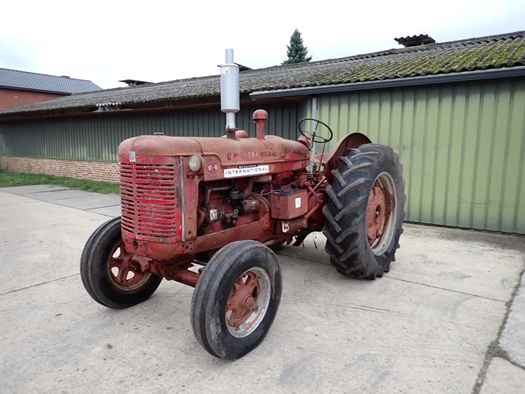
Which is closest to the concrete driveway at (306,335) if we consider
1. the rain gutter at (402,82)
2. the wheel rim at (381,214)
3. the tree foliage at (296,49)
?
the wheel rim at (381,214)

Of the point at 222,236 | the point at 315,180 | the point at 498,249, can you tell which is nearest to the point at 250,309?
the point at 222,236

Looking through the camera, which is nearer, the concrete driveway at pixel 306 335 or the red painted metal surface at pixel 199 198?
the concrete driveway at pixel 306 335

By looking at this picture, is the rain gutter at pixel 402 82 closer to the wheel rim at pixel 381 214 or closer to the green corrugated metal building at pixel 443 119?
the green corrugated metal building at pixel 443 119

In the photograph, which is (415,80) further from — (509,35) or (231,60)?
(509,35)

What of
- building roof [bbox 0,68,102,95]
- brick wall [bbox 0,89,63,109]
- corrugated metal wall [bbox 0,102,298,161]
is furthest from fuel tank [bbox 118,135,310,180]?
brick wall [bbox 0,89,63,109]

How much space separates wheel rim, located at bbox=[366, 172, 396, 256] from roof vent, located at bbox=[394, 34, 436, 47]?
8445mm

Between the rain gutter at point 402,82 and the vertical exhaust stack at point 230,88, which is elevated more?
the rain gutter at point 402,82

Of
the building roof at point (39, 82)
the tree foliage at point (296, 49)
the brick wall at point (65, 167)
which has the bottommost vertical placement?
the brick wall at point (65, 167)

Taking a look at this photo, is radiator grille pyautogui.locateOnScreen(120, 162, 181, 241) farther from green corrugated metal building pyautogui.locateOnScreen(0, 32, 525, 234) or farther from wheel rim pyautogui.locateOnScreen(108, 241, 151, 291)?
green corrugated metal building pyautogui.locateOnScreen(0, 32, 525, 234)

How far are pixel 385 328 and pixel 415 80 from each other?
A: 4.22 m

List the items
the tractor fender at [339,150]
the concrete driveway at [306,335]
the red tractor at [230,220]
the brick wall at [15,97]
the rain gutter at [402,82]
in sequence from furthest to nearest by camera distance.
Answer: the brick wall at [15,97]
the rain gutter at [402,82]
the tractor fender at [339,150]
the red tractor at [230,220]
the concrete driveway at [306,335]

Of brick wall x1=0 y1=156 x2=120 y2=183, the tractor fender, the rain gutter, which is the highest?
the rain gutter

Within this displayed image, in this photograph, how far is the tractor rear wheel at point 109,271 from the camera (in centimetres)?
283

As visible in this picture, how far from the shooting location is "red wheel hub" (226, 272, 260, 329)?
240 cm
